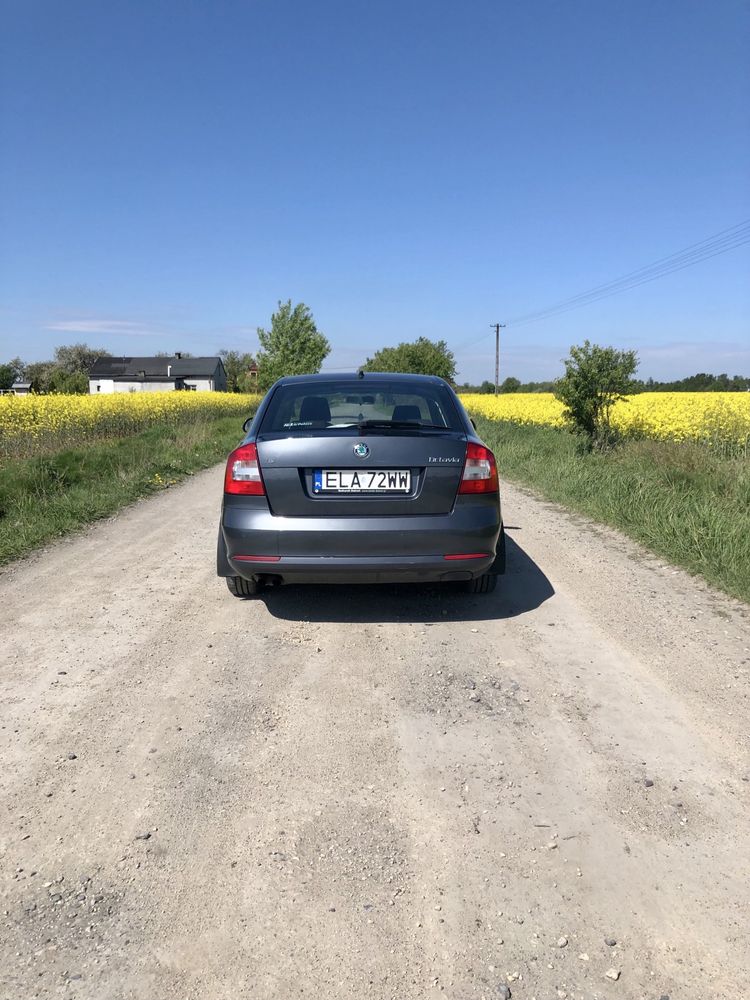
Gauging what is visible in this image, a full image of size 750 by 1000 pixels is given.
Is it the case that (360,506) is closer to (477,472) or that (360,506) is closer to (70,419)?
(477,472)

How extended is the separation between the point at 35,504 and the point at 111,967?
7017mm

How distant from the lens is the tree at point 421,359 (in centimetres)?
8406

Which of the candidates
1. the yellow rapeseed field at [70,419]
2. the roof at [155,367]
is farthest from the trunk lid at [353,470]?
the roof at [155,367]

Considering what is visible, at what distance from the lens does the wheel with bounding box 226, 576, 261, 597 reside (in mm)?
4578

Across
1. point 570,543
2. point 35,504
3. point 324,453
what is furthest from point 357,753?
point 35,504

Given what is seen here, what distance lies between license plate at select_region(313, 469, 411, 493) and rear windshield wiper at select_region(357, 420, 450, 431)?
0.28m

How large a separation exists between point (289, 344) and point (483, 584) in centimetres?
6255

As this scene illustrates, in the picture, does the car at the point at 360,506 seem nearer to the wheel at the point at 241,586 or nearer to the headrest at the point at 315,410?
the headrest at the point at 315,410

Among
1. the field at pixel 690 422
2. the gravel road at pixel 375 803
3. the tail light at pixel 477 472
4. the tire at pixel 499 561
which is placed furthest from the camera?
the field at pixel 690 422

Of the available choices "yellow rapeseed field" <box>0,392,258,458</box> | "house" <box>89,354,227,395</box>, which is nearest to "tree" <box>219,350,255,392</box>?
"house" <box>89,354,227,395</box>

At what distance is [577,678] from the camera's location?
3.39 metres

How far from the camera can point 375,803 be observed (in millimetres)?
2342

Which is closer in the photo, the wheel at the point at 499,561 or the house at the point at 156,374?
the wheel at the point at 499,561

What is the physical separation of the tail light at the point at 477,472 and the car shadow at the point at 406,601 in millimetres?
870
